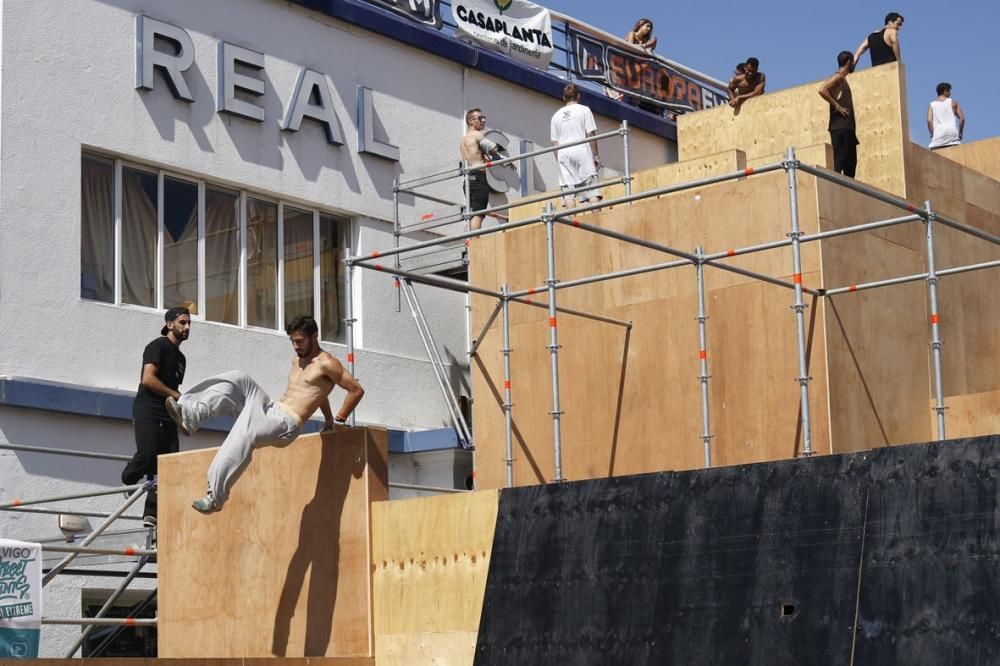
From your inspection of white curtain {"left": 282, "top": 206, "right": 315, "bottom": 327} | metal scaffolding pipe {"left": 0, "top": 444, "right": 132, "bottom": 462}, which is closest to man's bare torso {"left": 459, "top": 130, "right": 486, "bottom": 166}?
white curtain {"left": 282, "top": 206, "right": 315, "bottom": 327}

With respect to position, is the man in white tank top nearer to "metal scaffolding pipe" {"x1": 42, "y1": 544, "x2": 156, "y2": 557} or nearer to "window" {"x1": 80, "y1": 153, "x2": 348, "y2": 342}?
"window" {"x1": 80, "y1": 153, "x2": 348, "y2": 342}

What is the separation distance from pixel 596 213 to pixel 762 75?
4001 millimetres

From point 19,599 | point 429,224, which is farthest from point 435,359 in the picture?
point 19,599

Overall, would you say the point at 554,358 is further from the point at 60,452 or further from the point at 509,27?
the point at 509,27

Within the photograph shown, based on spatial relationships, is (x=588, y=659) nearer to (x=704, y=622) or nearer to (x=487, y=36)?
(x=704, y=622)

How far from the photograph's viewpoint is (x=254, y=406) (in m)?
11.8

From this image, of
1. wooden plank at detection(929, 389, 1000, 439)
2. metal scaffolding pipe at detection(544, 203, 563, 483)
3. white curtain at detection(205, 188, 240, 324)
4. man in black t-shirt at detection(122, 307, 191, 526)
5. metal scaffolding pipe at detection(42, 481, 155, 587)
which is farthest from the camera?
white curtain at detection(205, 188, 240, 324)

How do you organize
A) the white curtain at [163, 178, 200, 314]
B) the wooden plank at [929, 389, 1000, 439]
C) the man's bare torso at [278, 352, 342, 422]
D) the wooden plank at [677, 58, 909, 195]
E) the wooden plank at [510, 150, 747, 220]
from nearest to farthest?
the man's bare torso at [278, 352, 342, 422] < the wooden plank at [929, 389, 1000, 439] < the wooden plank at [510, 150, 747, 220] < the wooden plank at [677, 58, 909, 195] < the white curtain at [163, 178, 200, 314]

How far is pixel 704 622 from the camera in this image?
10023 mm

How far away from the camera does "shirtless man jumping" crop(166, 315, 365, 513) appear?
1168cm

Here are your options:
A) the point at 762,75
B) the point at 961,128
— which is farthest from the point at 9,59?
the point at 961,128

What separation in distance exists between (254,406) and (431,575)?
1.86 m

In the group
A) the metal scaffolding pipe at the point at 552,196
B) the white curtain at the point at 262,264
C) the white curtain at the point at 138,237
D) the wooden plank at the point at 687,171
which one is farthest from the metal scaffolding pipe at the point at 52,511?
the wooden plank at the point at 687,171

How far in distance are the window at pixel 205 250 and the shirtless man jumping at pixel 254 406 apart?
16.1 ft
